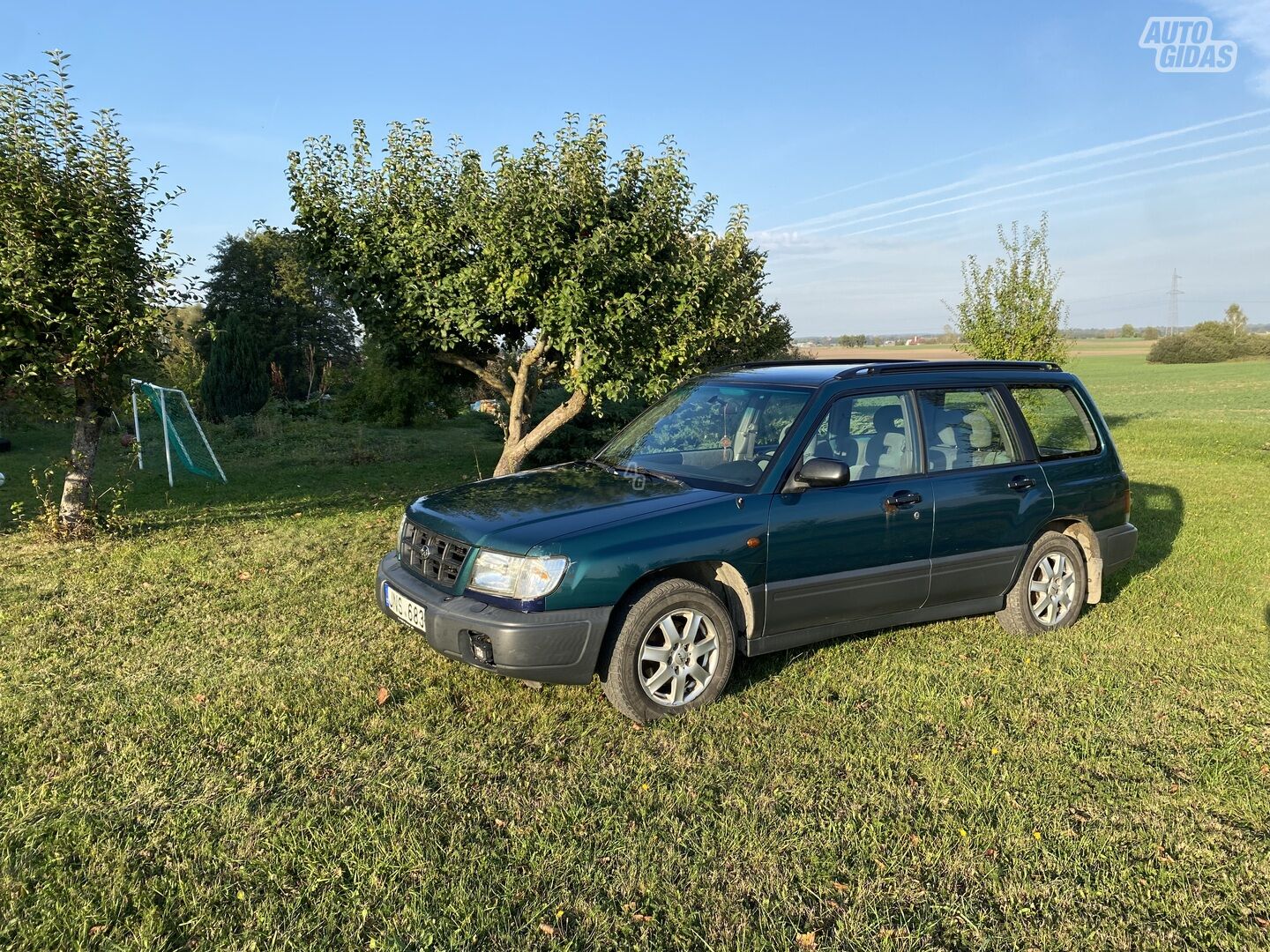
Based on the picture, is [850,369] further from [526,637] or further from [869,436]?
[526,637]

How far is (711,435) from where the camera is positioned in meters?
5.16

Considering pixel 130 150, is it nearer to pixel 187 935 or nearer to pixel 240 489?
pixel 240 489

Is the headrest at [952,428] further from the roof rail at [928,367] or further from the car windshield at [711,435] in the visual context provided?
the car windshield at [711,435]

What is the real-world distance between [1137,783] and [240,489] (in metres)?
11.7

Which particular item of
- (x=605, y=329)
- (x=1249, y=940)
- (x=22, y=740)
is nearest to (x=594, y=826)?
(x=1249, y=940)

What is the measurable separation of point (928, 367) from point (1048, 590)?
181 centimetres

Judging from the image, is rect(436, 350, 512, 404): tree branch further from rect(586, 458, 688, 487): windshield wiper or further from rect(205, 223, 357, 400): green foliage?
rect(205, 223, 357, 400): green foliage

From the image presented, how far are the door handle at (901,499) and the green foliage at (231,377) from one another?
24865 mm

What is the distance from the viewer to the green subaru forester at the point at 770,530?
157 inches

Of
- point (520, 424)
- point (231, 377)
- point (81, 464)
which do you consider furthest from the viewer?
point (231, 377)

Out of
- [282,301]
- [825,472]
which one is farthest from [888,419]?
[282,301]

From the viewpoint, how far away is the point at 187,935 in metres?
2.63

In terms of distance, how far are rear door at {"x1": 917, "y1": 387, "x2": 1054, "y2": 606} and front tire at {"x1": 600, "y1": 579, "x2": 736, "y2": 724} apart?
1551 mm

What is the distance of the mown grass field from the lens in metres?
2.75
